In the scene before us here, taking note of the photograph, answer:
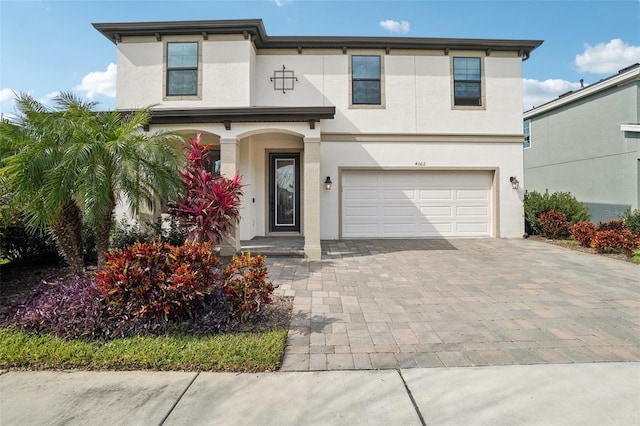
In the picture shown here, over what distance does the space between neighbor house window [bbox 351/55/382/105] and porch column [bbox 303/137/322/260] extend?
146 inches

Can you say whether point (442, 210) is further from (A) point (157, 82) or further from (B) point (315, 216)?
(A) point (157, 82)

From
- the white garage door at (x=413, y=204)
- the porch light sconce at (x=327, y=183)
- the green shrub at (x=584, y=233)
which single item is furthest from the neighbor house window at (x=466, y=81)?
the porch light sconce at (x=327, y=183)

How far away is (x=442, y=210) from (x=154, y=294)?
365 inches

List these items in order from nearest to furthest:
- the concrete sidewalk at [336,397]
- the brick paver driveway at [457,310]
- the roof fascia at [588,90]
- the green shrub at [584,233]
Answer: the concrete sidewalk at [336,397], the brick paver driveway at [457,310], the green shrub at [584,233], the roof fascia at [588,90]

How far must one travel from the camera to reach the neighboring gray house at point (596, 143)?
38.8 ft

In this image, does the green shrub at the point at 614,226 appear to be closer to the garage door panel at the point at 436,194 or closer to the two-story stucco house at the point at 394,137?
the two-story stucco house at the point at 394,137

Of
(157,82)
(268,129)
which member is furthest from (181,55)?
(268,129)

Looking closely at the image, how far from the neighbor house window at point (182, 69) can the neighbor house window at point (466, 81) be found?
831cm

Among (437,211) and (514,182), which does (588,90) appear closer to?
(514,182)

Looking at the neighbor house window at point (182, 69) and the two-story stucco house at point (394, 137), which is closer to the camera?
the neighbor house window at point (182, 69)

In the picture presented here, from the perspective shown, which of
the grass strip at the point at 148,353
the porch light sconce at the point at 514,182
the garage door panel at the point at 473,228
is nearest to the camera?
the grass strip at the point at 148,353

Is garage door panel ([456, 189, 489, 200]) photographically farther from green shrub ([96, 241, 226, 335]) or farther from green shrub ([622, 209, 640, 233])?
green shrub ([96, 241, 226, 335])

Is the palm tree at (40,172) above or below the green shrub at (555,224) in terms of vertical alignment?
above

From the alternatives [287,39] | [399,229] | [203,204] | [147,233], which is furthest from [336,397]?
[287,39]
